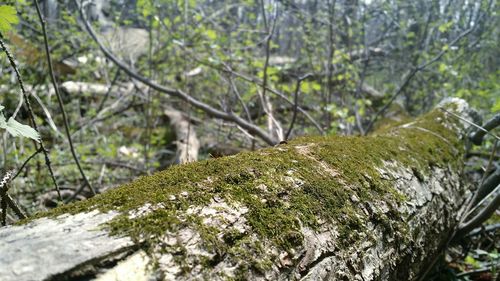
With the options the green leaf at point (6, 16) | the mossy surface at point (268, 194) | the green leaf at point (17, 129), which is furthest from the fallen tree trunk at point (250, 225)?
the green leaf at point (6, 16)

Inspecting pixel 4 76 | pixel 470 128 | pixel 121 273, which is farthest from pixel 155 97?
pixel 121 273

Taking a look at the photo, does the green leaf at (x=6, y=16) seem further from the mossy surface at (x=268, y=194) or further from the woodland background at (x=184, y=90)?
the woodland background at (x=184, y=90)

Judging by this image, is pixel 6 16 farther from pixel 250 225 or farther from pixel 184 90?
pixel 184 90

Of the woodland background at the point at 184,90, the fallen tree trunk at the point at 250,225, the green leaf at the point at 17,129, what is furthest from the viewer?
the woodland background at the point at 184,90

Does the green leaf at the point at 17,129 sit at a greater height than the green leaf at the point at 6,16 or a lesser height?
lesser

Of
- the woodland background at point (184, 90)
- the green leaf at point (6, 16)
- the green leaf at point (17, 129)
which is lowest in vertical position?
the woodland background at point (184, 90)

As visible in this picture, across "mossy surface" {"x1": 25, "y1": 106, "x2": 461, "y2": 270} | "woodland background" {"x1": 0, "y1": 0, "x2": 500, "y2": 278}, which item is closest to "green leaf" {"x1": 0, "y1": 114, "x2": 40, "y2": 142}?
"mossy surface" {"x1": 25, "y1": 106, "x2": 461, "y2": 270}

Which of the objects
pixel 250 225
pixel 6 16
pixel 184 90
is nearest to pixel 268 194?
pixel 250 225

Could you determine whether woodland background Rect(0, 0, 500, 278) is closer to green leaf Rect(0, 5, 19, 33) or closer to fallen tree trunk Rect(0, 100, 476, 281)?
fallen tree trunk Rect(0, 100, 476, 281)

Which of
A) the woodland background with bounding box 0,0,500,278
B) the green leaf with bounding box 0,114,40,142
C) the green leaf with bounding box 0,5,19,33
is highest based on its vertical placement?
the green leaf with bounding box 0,5,19,33
